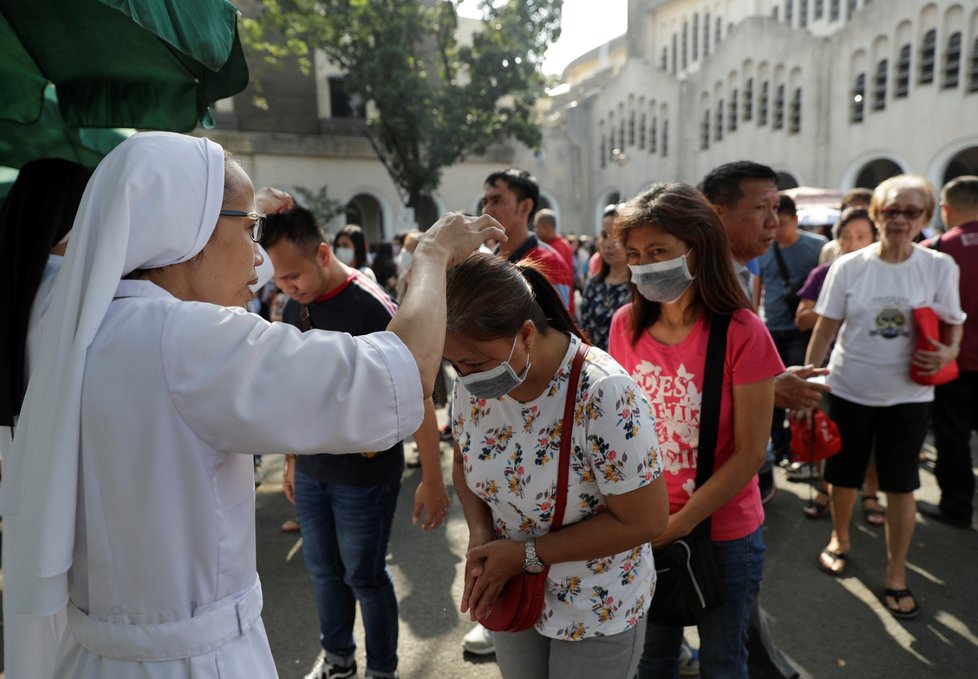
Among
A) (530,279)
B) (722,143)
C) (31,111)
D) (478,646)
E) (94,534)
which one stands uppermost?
(722,143)

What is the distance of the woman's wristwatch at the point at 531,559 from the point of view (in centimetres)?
169

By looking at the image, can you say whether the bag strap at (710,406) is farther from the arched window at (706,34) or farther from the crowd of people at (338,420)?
the arched window at (706,34)

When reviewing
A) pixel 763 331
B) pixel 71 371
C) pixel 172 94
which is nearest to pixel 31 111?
pixel 172 94

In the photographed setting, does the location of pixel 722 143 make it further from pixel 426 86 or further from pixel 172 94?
pixel 172 94

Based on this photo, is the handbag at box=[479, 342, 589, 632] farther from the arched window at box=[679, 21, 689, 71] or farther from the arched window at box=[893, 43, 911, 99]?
the arched window at box=[679, 21, 689, 71]

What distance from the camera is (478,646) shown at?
10.3 ft

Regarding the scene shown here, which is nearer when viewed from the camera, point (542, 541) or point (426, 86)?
point (542, 541)

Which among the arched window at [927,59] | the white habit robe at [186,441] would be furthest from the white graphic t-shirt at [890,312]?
the arched window at [927,59]

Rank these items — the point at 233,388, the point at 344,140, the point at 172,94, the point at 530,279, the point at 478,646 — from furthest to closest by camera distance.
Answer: the point at 344,140 → the point at 478,646 → the point at 172,94 → the point at 530,279 → the point at 233,388

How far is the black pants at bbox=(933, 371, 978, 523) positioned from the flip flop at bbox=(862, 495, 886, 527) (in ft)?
1.33

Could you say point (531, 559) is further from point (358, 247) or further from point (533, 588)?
point (358, 247)

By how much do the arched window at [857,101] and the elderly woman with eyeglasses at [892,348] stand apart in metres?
21.1

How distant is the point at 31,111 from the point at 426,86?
1818 centimetres

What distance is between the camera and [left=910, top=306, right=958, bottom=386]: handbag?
10.9 feet
